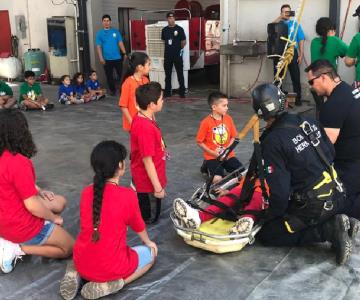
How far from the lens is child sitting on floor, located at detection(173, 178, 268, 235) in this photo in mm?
3523

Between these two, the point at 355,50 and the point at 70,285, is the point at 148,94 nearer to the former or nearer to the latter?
the point at 70,285

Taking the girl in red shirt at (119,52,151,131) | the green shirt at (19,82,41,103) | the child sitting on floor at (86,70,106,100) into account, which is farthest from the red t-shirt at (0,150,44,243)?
the child sitting on floor at (86,70,106,100)

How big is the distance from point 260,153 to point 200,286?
989mm

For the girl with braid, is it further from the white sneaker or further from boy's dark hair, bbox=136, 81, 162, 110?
boy's dark hair, bbox=136, 81, 162, 110

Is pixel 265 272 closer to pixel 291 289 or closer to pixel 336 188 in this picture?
pixel 291 289

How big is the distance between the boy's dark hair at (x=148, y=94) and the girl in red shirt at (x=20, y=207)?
1.02 meters

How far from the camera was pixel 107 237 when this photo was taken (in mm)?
3072

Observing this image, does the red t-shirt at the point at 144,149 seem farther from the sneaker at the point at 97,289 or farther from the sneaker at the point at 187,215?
the sneaker at the point at 97,289

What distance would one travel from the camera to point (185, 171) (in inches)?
230

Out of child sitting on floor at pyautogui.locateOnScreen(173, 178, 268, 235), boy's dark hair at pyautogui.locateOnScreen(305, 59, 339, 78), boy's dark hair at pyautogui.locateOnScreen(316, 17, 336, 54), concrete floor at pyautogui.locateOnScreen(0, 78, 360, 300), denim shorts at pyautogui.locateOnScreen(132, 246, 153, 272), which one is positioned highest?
boy's dark hair at pyautogui.locateOnScreen(316, 17, 336, 54)

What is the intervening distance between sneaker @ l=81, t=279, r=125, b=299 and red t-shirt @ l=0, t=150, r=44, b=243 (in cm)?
64

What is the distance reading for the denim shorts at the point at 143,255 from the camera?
3361mm

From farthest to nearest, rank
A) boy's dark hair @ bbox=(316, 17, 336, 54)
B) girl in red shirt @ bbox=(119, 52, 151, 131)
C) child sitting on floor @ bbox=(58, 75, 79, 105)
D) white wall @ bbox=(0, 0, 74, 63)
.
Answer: white wall @ bbox=(0, 0, 74, 63) < child sitting on floor @ bbox=(58, 75, 79, 105) < boy's dark hair @ bbox=(316, 17, 336, 54) < girl in red shirt @ bbox=(119, 52, 151, 131)

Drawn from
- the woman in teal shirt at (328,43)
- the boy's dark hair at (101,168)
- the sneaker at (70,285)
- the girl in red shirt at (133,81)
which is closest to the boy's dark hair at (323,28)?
the woman in teal shirt at (328,43)
